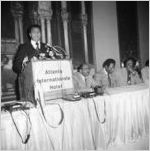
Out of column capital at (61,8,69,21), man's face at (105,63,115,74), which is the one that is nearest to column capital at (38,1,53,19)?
column capital at (61,8,69,21)

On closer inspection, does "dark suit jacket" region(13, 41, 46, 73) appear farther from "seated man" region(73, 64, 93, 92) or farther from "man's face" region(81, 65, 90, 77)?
"man's face" region(81, 65, 90, 77)

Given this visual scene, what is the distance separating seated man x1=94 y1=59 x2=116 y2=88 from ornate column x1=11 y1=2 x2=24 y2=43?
5.40ft

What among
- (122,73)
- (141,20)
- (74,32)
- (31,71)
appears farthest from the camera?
(141,20)

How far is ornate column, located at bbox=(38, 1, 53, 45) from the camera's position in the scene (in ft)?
14.4

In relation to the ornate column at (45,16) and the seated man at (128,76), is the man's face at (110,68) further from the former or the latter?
the ornate column at (45,16)

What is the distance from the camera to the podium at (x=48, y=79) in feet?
6.88

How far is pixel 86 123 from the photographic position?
230 centimetres

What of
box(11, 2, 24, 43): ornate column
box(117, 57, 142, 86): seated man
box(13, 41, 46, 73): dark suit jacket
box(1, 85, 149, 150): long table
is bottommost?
box(1, 85, 149, 150): long table

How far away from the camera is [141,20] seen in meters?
6.26

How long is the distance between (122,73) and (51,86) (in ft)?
7.91

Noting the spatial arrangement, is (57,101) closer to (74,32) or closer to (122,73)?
(122,73)

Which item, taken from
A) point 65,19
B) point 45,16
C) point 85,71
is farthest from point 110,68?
point 45,16

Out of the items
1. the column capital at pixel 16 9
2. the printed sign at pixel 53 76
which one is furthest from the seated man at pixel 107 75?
the column capital at pixel 16 9

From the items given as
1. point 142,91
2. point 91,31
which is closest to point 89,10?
point 91,31
